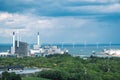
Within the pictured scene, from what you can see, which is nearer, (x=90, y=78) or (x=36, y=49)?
(x=90, y=78)

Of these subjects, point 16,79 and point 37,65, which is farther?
point 37,65

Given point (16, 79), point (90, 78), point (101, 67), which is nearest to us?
point (16, 79)

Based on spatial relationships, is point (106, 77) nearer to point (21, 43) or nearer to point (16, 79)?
point (16, 79)

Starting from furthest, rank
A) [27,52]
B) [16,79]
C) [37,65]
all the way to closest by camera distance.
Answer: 1. [27,52]
2. [37,65]
3. [16,79]

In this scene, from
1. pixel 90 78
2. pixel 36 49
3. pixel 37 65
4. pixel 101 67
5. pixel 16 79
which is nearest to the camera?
pixel 16 79

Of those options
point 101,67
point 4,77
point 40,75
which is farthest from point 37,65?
point 4,77

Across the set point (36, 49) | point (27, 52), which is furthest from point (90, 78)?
point (36, 49)

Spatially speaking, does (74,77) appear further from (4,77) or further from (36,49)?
(36,49)

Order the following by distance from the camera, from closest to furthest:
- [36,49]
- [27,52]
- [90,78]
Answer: [90,78] → [27,52] → [36,49]
